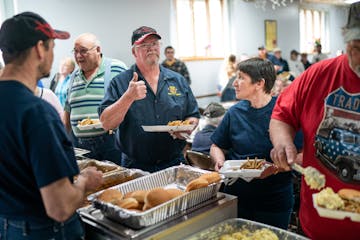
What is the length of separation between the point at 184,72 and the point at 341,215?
242 inches

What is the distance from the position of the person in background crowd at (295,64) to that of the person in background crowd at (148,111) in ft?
27.8

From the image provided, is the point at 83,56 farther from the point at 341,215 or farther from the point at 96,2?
the point at 96,2

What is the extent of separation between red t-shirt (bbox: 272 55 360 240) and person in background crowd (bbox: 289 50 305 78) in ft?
29.7

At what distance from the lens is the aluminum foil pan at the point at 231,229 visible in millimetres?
1460

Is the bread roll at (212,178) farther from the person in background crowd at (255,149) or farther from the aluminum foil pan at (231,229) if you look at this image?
the person in background crowd at (255,149)

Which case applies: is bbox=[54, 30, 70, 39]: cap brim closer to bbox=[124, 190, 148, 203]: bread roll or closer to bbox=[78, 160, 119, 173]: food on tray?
bbox=[124, 190, 148, 203]: bread roll

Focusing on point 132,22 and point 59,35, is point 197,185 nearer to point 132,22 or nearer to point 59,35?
point 59,35

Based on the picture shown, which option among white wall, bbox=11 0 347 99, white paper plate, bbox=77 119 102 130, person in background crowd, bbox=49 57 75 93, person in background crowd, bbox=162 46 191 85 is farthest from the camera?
person in background crowd, bbox=162 46 191 85

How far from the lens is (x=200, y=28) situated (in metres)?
8.17

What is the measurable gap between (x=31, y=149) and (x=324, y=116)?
3.25 ft

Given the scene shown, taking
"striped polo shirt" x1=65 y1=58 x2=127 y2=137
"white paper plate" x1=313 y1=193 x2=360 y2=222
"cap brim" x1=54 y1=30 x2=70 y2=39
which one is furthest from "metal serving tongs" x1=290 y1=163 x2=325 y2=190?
"striped polo shirt" x1=65 y1=58 x2=127 y2=137

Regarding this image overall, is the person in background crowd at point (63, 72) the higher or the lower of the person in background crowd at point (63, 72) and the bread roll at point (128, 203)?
the higher

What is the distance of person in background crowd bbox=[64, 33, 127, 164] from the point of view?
106 inches

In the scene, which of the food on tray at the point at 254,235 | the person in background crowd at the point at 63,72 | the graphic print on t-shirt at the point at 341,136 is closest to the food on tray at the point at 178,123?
the food on tray at the point at 254,235
